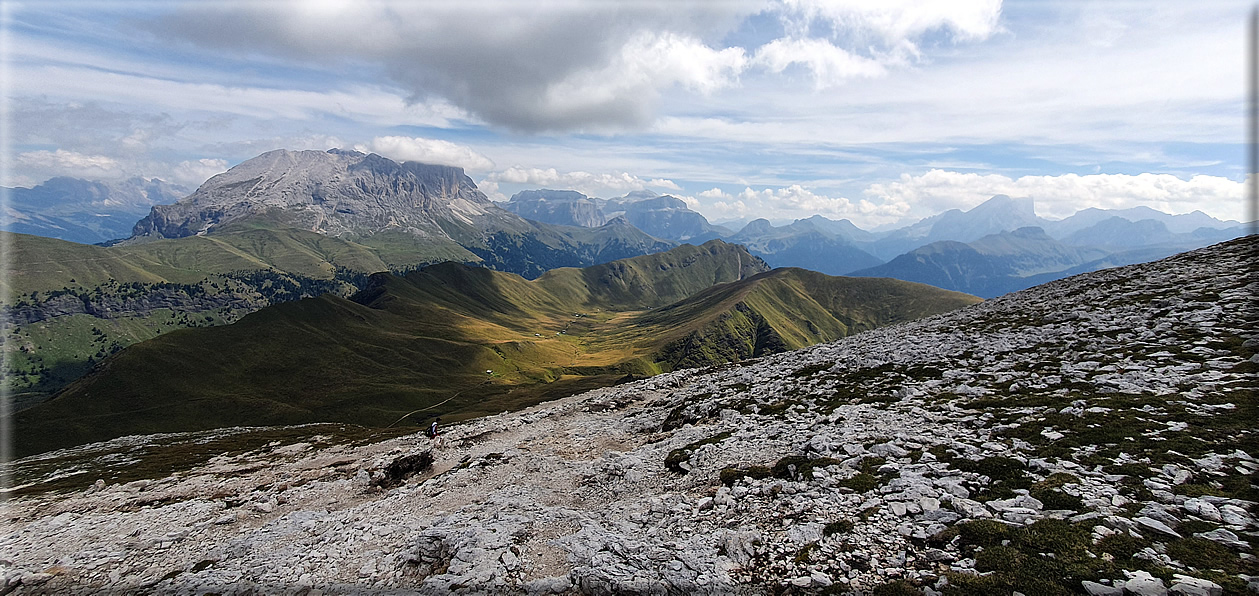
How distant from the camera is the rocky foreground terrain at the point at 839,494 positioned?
1309cm

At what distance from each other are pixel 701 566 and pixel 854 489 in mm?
6782

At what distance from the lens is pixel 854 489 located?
60.0 feet

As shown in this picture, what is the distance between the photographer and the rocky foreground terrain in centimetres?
1309

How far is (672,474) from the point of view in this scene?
2620cm

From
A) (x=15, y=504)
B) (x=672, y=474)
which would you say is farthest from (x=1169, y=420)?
(x=15, y=504)

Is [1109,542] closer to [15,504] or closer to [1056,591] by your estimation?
[1056,591]

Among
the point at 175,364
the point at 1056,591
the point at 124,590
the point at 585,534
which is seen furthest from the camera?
the point at 175,364

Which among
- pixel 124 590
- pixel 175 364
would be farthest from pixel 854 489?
pixel 175 364

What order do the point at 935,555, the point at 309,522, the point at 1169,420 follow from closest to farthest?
the point at 935,555 → the point at 1169,420 → the point at 309,522

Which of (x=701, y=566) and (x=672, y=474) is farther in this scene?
(x=672, y=474)

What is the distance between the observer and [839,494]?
1817 centimetres

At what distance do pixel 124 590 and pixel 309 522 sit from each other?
7.44 metres

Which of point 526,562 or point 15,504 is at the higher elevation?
point 526,562

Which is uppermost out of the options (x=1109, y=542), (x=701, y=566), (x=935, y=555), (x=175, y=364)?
(x=1109, y=542)
